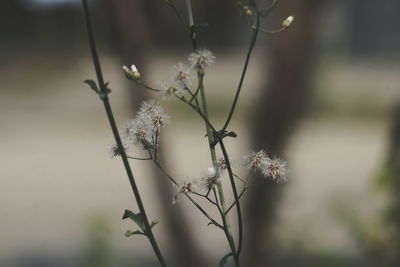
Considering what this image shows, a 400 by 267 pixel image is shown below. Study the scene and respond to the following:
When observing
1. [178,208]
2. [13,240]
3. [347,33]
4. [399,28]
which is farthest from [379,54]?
[178,208]

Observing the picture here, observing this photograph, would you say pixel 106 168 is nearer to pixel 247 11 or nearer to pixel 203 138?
pixel 203 138

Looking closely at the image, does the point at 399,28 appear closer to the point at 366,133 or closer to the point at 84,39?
the point at 366,133

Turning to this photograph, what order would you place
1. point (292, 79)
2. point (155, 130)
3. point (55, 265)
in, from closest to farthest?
point (155, 130), point (292, 79), point (55, 265)

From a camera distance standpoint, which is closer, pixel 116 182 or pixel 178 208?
pixel 178 208

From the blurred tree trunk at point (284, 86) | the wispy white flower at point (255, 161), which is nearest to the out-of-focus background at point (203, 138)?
the blurred tree trunk at point (284, 86)

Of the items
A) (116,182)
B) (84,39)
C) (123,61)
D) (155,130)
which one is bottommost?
(155,130)

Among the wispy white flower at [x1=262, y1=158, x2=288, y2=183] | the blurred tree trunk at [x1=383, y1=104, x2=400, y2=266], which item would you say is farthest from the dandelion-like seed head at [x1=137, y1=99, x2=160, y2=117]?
the blurred tree trunk at [x1=383, y1=104, x2=400, y2=266]
